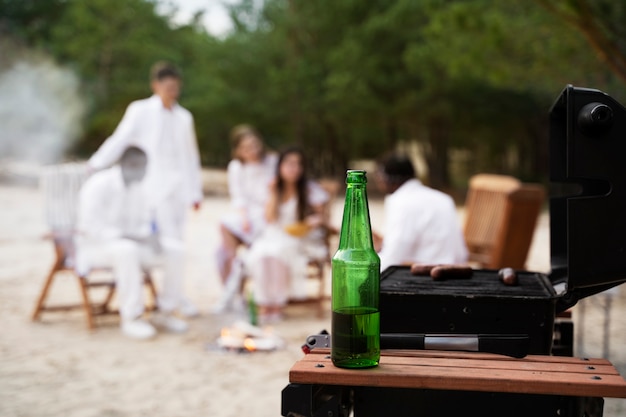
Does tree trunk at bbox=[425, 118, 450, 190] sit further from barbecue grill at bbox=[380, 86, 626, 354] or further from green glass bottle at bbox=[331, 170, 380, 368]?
green glass bottle at bbox=[331, 170, 380, 368]

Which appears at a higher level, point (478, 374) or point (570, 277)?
point (570, 277)

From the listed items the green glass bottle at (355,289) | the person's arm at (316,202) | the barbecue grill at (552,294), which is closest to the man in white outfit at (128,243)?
the person's arm at (316,202)

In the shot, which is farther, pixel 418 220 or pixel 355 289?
pixel 418 220

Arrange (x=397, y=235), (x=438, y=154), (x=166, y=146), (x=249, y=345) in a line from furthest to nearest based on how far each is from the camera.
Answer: (x=438, y=154) → (x=166, y=146) → (x=249, y=345) → (x=397, y=235)

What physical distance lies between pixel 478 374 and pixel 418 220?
103 inches

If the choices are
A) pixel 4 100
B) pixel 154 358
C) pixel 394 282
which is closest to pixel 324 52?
pixel 4 100

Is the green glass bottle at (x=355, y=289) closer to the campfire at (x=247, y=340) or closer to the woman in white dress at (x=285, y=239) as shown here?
the campfire at (x=247, y=340)

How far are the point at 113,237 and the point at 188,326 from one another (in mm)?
919

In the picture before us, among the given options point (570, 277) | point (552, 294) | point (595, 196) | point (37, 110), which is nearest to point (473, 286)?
point (552, 294)

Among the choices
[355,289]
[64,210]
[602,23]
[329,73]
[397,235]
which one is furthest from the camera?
[329,73]

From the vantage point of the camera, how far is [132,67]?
2866 cm

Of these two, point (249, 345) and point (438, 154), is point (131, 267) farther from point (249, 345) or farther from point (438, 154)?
point (438, 154)

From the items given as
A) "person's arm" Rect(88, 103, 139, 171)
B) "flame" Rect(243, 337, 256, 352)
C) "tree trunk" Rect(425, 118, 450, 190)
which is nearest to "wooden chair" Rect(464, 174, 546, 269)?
"flame" Rect(243, 337, 256, 352)

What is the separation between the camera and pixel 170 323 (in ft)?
20.9
